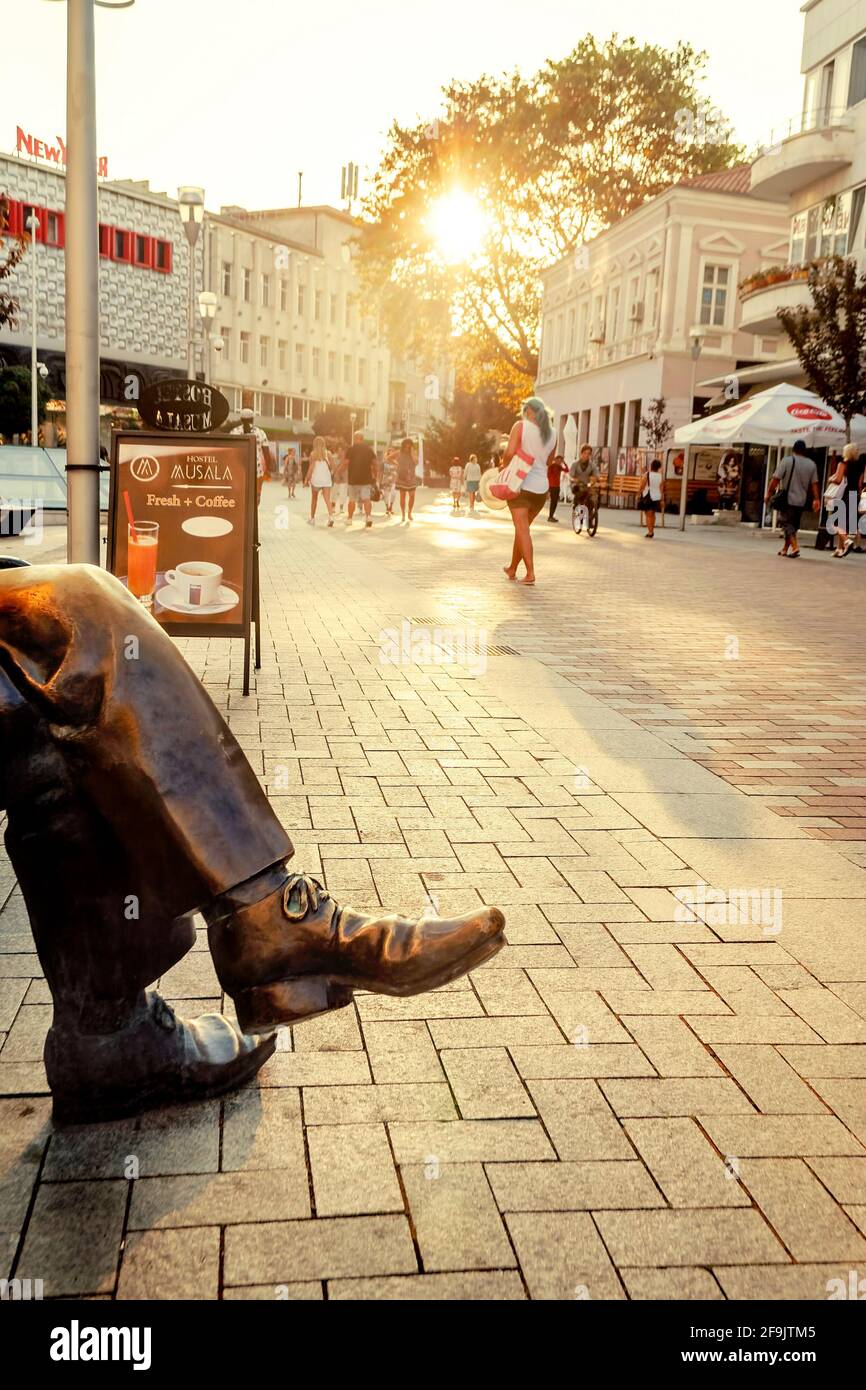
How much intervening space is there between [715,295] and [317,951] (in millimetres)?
42680

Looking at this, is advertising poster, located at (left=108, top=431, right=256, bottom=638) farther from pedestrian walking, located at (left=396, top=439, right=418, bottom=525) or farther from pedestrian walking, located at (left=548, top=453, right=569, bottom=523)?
pedestrian walking, located at (left=396, top=439, right=418, bottom=525)

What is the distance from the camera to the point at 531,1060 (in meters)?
2.59

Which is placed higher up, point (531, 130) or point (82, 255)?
point (531, 130)

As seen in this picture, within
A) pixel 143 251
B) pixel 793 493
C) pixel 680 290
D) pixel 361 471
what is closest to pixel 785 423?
pixel 793 493

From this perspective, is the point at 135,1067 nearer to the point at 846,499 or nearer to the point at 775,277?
the point at 846,499

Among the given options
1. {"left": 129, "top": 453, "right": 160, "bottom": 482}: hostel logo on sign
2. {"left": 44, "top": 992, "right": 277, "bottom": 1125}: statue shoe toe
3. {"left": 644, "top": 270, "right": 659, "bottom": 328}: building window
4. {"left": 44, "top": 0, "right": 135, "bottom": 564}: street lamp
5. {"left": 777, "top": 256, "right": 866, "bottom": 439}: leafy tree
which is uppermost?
{"left": 644, "top": 270, "right": 659, "bottom": 328}: building window

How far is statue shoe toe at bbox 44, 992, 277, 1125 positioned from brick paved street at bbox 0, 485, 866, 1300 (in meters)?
0.04

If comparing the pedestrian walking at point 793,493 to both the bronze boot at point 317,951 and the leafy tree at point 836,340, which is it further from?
the bronze boot at point 317,951

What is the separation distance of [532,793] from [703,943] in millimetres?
1548

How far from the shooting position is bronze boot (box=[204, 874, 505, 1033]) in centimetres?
192

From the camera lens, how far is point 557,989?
2959 millimetres

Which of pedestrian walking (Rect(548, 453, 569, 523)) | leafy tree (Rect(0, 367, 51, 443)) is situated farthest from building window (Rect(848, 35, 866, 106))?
leafy tree (Rect(0, 367, 51, 443))

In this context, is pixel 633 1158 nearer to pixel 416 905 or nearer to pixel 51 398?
pixel 416 905

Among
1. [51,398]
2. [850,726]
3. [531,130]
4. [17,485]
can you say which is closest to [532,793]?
[850,726]
